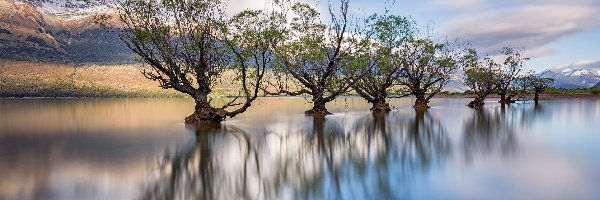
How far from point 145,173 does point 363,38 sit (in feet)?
137

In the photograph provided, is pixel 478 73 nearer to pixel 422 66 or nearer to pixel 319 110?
pixel 422 66

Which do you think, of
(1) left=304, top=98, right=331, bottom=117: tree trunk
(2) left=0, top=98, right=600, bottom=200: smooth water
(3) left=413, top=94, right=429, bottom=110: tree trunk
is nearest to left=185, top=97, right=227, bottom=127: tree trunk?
(2) left=0, top=98, right=600, bottom=200: smooth water

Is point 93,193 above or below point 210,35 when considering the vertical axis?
below

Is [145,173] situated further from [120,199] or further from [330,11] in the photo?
[330,11]

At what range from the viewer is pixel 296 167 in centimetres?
1761

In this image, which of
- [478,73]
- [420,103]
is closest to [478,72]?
[478,73]

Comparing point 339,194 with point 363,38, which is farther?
point 363,38

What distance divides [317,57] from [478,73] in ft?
148

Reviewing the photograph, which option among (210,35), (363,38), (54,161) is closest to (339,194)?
(54,161)

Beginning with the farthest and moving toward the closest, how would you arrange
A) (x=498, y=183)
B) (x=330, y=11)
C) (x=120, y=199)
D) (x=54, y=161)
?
(x=330, y=11) → (x=54, y=161) → (x=498, y=183) → (x=120, y=199)

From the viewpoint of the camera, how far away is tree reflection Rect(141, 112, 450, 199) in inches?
519

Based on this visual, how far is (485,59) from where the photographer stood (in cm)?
8600

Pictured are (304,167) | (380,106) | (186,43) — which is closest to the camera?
(304,167)

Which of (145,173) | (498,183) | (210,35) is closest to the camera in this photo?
(498,183)
